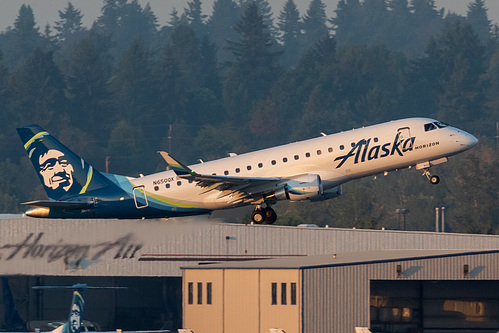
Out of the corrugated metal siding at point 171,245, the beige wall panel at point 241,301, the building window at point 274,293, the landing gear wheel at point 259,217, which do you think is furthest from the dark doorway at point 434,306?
the landing gear wheel at point 259,217

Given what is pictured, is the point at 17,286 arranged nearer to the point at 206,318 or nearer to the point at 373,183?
the point at 206,318

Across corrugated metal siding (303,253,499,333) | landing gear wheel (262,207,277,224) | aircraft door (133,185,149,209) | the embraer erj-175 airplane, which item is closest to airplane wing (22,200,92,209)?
the embraer erj-175 airplane

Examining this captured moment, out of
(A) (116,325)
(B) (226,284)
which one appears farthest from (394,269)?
(A) (116,325)

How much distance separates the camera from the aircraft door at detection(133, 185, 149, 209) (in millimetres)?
68750

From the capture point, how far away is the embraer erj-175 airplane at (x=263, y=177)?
217ft

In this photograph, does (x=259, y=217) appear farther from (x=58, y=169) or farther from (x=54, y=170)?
(x=54, y=170)

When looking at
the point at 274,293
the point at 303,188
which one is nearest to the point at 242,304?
the point at 274,293

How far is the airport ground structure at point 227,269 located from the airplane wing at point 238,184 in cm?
601

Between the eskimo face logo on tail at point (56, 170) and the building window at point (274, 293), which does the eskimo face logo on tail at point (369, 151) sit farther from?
the eskimo face logo on tail at point (56, 170)

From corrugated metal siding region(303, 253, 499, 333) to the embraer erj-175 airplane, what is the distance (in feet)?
17.2

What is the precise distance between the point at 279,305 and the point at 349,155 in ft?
36.2

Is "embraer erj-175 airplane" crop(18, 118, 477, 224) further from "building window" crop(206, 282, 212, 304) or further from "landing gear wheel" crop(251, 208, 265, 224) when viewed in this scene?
"building window" crop(206, 282, 212, 304)

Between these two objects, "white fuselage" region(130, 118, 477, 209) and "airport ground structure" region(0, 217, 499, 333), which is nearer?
"white fuselage" region(130, 118, 477, 209)

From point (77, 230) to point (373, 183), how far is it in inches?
3912
